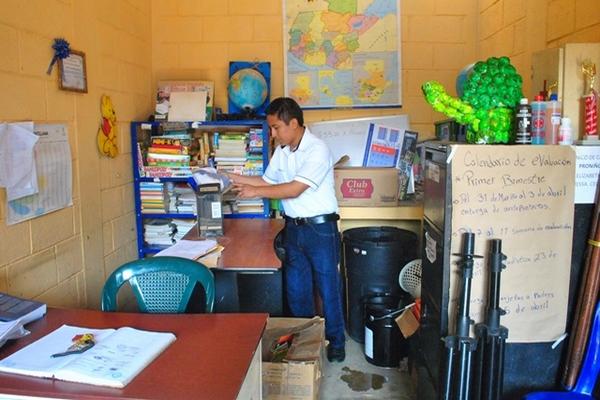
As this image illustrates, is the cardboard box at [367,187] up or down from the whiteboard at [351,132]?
down

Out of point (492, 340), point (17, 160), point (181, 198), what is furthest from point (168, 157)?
point (492, 340)

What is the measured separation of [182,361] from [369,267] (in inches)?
85.2

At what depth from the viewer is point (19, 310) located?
1638mm

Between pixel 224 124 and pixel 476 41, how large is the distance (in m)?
2.03

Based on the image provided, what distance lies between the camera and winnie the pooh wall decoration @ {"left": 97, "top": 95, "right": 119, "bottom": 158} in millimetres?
3209

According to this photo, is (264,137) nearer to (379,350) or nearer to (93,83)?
(93,83)

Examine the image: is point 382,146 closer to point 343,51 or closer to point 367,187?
point 367,187

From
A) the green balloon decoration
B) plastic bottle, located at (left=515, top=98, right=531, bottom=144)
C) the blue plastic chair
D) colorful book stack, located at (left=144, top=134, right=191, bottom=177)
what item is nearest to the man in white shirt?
colorful book stack, located at (left=144, top=134, right=191, bottom=177)

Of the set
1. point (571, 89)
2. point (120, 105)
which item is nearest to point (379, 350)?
point (571, 89)

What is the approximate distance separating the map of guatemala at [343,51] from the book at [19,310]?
2.71 m

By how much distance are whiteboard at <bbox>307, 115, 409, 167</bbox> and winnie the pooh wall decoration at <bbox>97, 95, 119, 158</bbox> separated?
57.3 inches

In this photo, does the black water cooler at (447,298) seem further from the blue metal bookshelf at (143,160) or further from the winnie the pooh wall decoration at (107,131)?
the winnie the pooh wall decoration at (107,131)

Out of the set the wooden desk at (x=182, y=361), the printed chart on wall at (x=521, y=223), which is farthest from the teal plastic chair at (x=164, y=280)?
the printed chart on wall at (x=521, y=223)

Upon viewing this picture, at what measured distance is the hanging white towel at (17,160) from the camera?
228 cm
